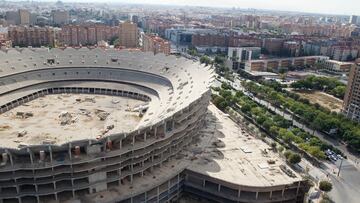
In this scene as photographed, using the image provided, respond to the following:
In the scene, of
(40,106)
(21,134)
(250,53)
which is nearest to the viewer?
(21,134)

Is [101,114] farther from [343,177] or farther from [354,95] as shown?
[354,95]

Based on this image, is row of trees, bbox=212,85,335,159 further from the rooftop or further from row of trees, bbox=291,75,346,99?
row of trees, bbox=291,75,346,99

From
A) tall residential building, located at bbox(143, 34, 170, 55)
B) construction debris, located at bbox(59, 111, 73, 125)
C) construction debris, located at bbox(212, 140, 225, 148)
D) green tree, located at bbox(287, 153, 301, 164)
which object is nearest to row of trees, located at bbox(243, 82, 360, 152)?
green tree, located at bbox(287, 153, 301, 164)

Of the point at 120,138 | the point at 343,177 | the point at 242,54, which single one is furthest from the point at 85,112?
the point at 242,54

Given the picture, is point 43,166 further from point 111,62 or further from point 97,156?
point 111,62

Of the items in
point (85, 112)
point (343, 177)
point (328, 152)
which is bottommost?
point (343, 177)

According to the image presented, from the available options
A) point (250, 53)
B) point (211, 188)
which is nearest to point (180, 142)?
point (211, 188)
